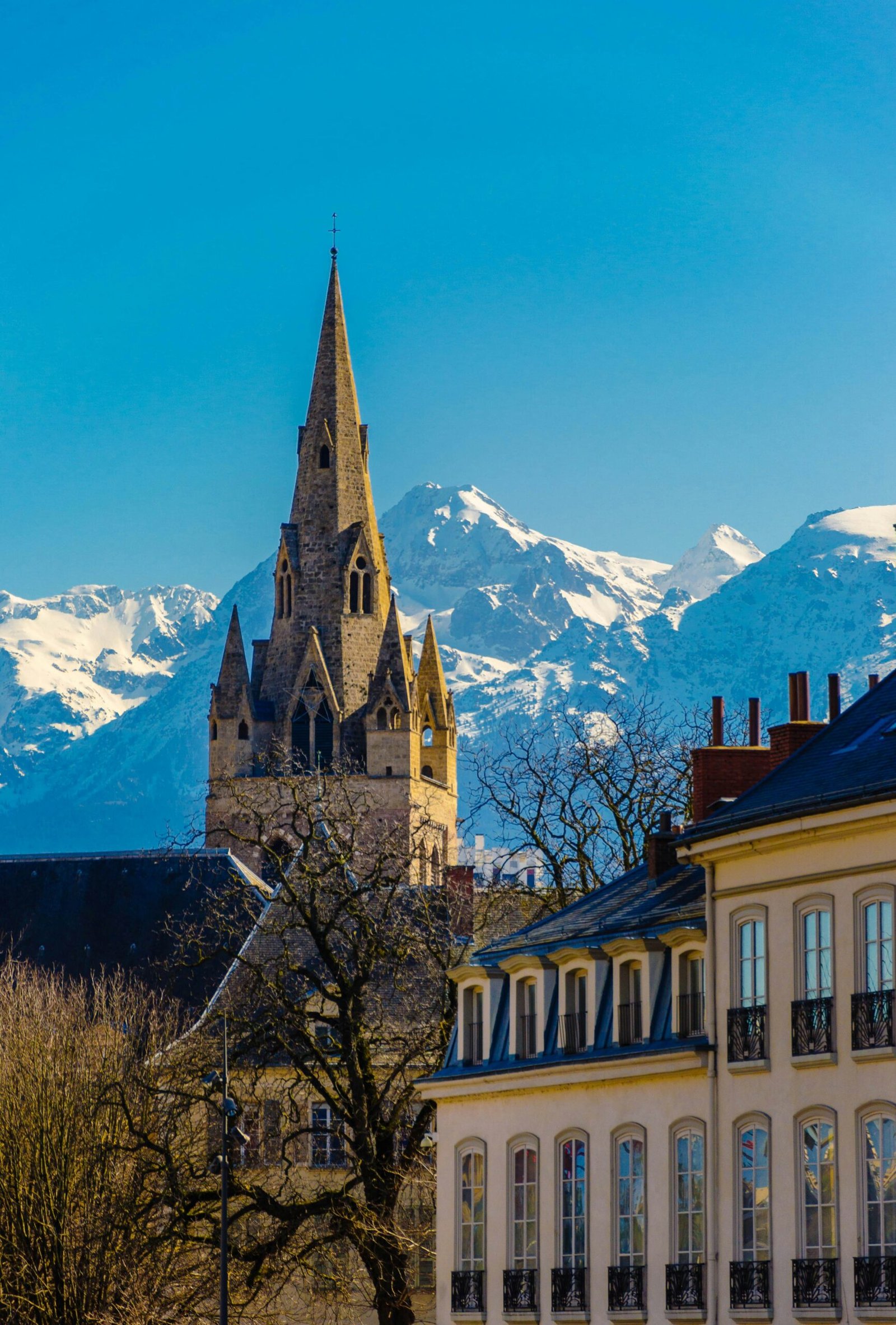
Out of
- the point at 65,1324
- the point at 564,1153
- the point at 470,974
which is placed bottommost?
the point at 65,1324

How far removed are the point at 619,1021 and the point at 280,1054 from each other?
93.9 ft

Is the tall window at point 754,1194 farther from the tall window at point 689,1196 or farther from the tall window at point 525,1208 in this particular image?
the tall window at point 525,1208

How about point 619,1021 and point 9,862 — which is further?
point 9,862

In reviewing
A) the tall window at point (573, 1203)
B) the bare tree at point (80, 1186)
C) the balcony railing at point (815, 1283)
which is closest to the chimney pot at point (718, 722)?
the tall window at point (573, 1203)

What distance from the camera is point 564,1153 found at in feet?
134

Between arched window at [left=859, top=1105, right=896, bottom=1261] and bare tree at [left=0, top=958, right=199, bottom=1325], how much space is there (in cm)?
1847

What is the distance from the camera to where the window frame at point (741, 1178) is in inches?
1382

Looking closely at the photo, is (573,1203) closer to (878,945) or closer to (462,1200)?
(462,1200)

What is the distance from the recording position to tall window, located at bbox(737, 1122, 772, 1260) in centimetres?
3525

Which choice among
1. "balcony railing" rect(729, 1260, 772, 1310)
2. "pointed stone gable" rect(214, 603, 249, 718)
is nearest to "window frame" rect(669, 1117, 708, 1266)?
"balcony railing" rect(729, 1260, 772, 1310)

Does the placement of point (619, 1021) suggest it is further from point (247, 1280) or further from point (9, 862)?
point (9, 862)

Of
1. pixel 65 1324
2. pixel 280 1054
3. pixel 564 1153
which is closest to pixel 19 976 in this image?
pixel 280 1054

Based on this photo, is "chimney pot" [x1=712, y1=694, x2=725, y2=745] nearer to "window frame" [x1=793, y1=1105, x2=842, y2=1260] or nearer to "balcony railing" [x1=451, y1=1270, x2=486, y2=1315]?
"balcony railing" [x1=451, y1=1270, x2=486, y2=1315]

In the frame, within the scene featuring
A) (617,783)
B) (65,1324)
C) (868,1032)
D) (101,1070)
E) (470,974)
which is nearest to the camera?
(868,1032)
